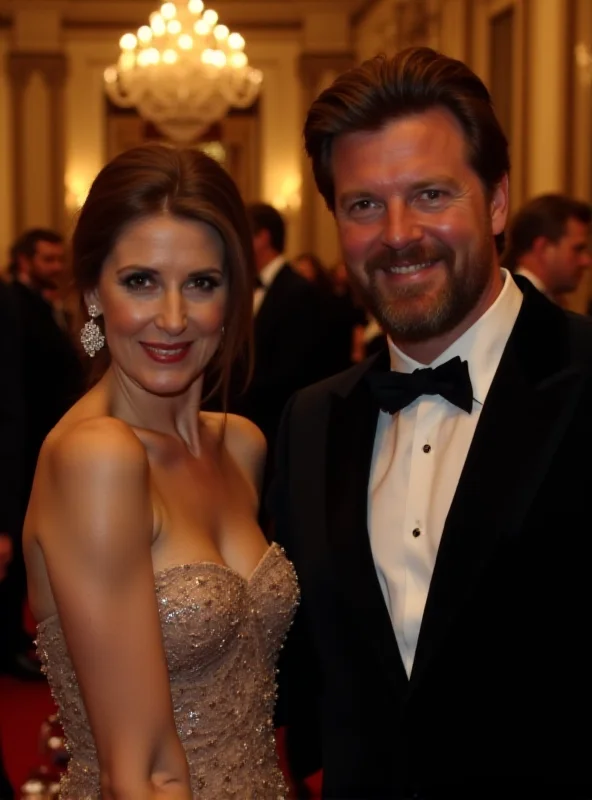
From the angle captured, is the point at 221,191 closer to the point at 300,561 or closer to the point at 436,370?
the point at 436,370

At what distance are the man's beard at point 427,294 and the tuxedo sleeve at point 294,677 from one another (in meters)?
0.37

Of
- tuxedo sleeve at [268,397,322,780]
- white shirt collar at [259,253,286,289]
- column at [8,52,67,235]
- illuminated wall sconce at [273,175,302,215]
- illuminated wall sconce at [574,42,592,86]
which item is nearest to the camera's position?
tuxedo sleeve at [268,397,322,780]

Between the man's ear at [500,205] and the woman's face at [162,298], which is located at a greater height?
the man's ear at [500,205]

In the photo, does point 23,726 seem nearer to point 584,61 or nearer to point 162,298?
point 162,298

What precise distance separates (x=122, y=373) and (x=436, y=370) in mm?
539

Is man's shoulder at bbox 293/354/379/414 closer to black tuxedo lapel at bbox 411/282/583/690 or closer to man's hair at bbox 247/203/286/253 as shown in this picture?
black tuxedo lapel at bbox 411/282/583/690

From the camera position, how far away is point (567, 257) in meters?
5.11

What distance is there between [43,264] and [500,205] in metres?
5.00

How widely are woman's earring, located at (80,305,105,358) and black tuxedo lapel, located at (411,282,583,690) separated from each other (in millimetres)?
687

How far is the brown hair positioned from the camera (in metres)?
2.04

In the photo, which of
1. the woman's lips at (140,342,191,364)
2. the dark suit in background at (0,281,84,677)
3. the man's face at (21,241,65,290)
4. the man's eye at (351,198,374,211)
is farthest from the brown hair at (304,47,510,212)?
the man's face at (21,241,65,290)

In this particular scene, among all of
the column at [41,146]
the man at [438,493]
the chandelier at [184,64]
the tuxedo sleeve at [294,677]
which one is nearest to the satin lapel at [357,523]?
the man at [438,493]

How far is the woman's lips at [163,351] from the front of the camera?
2.03 metres

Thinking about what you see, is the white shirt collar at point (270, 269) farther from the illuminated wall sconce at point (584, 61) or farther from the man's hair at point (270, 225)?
the illuminated wall sconce at point (584, 61)
